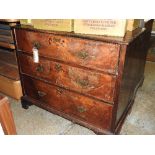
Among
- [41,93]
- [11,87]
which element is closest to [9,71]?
[11,87]

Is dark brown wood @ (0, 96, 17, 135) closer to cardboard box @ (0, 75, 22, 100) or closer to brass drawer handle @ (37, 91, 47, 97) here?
brass drawer handle @ (37, 91, 47, 97)

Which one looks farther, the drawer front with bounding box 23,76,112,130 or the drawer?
the drawer front with bounding box 23,76,112,130

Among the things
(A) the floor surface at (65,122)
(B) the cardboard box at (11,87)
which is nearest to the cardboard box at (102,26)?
(A) the floor surface at (65,122)

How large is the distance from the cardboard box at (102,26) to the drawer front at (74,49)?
0.08 meters

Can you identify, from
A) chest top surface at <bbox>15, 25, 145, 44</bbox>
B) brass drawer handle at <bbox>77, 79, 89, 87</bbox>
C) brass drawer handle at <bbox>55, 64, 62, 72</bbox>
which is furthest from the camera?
brass drawer handle at <bbox>55, 64, 62, 72</bbox>

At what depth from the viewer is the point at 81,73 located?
1485mm

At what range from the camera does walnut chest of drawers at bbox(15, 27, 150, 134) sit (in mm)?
1310

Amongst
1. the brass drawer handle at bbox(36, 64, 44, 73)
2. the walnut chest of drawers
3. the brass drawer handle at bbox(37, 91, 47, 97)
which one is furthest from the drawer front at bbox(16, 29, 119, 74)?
the brass drawer handle at bbox(37, 91, 47, 97)

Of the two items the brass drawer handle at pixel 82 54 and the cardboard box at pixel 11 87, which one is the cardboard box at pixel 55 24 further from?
the cardboard box at pixel 11 87

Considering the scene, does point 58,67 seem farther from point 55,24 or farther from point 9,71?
point 9,71

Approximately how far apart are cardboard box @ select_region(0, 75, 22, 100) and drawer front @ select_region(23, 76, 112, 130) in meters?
0.17
